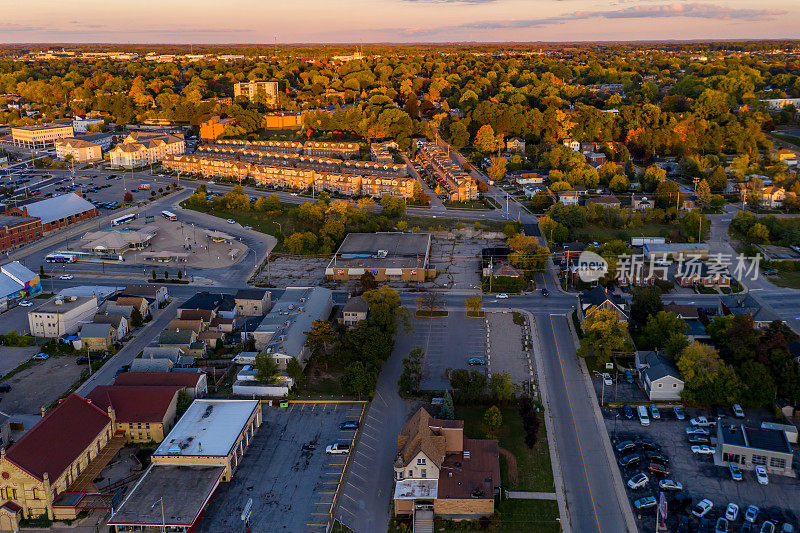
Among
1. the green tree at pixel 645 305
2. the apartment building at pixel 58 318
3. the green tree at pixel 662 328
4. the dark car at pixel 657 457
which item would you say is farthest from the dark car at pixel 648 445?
the apartment building at pixel 58 318

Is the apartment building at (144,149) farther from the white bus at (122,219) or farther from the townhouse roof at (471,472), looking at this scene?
the townhouse roof at (471,472)

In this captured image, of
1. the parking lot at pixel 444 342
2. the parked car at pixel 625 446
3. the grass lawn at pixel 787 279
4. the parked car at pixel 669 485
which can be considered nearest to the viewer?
the parked car at pixel 669 485

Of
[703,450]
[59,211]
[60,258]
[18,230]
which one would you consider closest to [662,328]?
[703,450]

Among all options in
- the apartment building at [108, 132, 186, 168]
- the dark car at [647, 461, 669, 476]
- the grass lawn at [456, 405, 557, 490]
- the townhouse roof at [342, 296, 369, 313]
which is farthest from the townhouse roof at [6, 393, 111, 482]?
the apartment building at [108, 132, 186, 168]

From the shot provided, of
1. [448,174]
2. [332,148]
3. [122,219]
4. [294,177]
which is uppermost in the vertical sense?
[332,148]

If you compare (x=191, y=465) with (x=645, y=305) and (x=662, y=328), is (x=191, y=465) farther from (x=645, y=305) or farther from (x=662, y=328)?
(x=645, y=305)

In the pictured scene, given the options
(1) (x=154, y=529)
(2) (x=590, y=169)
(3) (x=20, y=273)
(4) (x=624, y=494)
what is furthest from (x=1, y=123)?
(4) (x=624, y=494)
